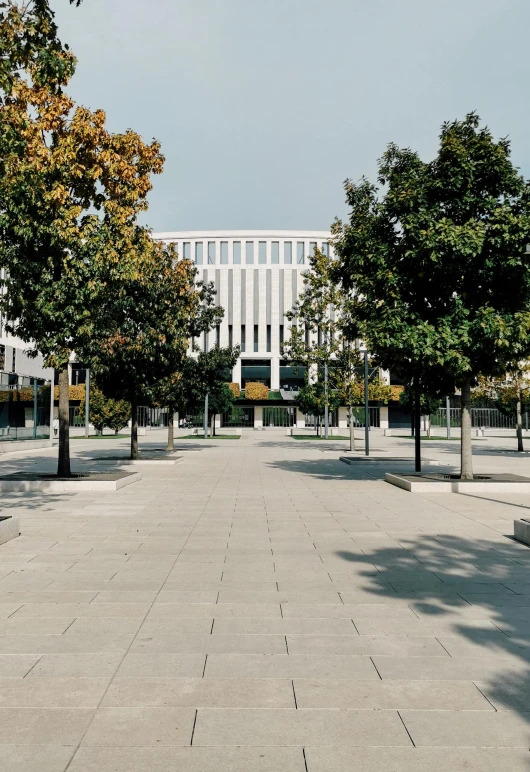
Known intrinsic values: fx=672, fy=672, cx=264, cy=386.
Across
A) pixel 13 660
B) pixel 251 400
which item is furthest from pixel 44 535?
pixel 251 400

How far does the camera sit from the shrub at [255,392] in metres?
73.4

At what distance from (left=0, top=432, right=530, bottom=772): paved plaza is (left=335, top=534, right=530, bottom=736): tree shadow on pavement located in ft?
0.07

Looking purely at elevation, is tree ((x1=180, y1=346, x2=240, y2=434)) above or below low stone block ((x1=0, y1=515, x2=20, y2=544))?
above

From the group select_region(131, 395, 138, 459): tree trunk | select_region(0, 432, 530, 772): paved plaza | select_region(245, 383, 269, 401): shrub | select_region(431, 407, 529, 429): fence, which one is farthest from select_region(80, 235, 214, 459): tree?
select_region(431, 407, 529, 429): fence

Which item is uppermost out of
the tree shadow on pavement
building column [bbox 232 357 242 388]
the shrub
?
building column [bbox 232 357 242 388]

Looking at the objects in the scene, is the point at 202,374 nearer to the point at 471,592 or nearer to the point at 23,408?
the point at 23,408

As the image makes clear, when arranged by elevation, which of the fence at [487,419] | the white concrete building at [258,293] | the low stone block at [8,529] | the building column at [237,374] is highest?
the white concrete building at [258,293]

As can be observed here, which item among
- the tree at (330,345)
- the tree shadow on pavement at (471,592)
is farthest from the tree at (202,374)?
the tree shadow on pavement at (471,592)

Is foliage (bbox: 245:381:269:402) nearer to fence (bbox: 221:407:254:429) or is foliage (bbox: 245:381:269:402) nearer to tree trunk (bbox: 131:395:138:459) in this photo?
fence (bbox: 221:407:254:429)

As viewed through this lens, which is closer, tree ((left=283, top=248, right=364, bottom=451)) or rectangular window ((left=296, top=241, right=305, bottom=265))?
tree ((left=283, top=248, right=364, bottom=451))

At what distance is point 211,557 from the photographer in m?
7.95

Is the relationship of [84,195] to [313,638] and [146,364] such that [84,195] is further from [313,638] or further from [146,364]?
[313,638]

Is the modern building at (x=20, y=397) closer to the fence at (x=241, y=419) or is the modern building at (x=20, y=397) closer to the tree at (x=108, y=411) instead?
the tree at (x=108, y=411)

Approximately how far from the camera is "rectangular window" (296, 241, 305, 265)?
77438 millimetres
